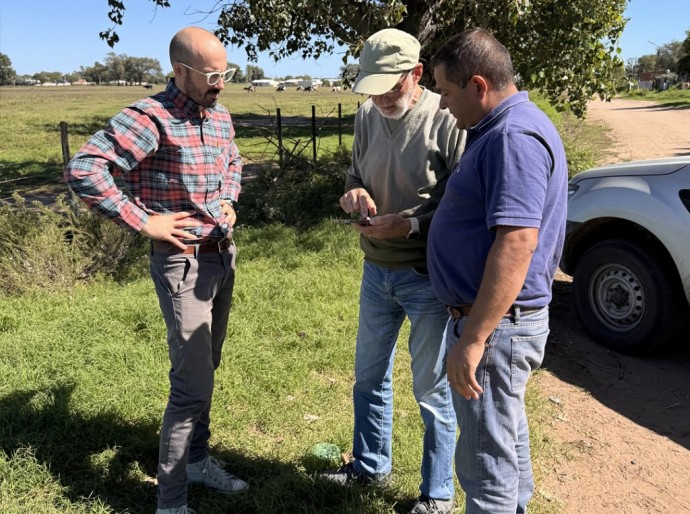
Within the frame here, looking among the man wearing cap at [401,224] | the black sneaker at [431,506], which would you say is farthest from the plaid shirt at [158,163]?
the black sneaker at [431,506]

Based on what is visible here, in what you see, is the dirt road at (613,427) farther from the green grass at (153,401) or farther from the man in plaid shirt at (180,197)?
the man in plaid shirt at (180,197)

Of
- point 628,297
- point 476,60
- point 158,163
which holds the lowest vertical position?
point 628,297

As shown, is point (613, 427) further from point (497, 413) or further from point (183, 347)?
point (183, 347)

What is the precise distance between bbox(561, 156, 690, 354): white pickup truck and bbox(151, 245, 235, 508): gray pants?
10.5 ft

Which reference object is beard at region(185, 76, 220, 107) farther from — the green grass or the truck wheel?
the truck wheel

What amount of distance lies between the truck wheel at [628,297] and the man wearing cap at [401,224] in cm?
240

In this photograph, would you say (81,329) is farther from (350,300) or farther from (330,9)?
(330,9)

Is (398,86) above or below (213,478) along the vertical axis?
above

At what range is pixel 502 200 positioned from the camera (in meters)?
1.67

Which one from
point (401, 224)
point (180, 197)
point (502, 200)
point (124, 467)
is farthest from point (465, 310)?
point (124, 467)

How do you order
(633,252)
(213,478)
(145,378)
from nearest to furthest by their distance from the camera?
1. (213,478)
2. (145,378)
3. (633,252)

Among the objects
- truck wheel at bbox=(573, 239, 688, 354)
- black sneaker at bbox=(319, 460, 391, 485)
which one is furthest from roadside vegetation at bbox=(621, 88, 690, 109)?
black sneaker at bbox=(319, 460, 391, 485)

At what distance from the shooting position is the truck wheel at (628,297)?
4.15 m

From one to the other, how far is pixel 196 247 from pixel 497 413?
1456 millimetres
